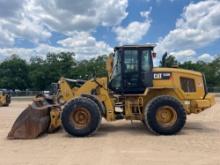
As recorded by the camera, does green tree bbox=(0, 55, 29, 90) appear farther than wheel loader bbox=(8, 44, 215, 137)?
Yes

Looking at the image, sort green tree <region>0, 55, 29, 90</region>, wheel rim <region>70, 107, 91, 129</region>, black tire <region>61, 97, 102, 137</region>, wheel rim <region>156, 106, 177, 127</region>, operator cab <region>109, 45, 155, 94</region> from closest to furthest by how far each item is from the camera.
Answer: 1. black tire <region>61, 97, 102, 137</region>
2. wheel rim <region>70, 107, 91, 129</region>
3. wheel rim <region>156, 106, 177, 127</region>
4. operator cab <region>109, 45, 155, 94</region>
5. green tree <region>0, 55, 29, 90</region>

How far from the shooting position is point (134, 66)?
13352 millimetres

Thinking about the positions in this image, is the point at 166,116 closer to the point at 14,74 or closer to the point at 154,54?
the point at 154,54

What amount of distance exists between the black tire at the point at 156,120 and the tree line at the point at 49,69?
50.6 m

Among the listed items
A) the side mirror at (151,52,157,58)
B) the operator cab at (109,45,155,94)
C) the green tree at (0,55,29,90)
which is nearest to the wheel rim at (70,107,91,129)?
the operator cab at (109,45,155,94)

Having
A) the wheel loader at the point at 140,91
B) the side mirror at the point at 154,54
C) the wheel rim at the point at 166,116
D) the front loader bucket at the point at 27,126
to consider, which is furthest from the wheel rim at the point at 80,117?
the side mirror at the point at 154,54

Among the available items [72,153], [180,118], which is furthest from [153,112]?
[72,153]

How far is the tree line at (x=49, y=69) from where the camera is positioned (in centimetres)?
6762

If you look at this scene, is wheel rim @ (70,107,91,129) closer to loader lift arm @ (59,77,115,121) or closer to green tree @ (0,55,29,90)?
loader lift arm @ (59,77,115,121)

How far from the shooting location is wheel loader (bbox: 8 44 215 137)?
12781 mm

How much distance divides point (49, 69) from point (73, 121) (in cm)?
5615

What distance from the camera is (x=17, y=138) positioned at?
1205cm

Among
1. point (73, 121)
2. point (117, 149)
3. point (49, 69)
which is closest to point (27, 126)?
point (73, 121)

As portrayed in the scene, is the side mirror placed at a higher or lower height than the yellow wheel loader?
higher
